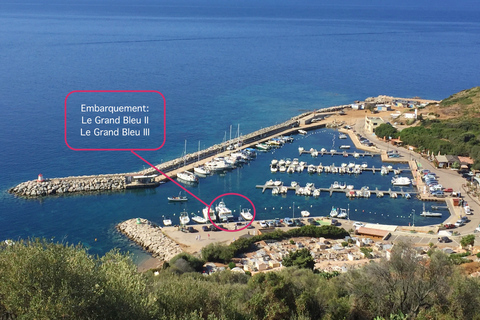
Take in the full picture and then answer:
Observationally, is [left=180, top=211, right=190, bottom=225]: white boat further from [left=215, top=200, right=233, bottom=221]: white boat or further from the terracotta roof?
the terracotta roof

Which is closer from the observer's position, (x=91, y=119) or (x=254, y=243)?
(x=254, y=243)

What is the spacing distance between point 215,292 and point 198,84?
221ft

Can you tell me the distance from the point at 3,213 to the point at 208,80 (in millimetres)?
52763

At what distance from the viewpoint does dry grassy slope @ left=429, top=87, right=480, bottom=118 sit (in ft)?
183

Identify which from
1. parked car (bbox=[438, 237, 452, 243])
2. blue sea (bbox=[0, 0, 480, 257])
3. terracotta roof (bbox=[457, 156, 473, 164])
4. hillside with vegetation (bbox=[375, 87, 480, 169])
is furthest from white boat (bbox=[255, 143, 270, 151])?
parked car (bbox=[438, 237, 452, 243])

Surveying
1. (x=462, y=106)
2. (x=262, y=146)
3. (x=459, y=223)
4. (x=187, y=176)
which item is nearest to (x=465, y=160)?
(x=459, y=223)

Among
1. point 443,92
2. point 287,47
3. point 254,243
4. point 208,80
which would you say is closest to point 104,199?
point 254,243

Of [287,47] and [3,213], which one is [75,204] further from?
[287,47]

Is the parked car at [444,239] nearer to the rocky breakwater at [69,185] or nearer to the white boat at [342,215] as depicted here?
the white boat at [342,215]

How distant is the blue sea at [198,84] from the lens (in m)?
36.2

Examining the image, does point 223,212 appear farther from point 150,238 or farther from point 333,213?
point 333,213

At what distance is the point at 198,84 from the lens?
7988 centimetres

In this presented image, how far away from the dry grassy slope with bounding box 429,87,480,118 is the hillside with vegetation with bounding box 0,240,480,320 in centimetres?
4270

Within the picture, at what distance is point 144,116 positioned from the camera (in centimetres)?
6109
